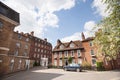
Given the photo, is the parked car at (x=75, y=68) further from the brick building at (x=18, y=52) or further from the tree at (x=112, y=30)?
the tree at (x=112, y=30)

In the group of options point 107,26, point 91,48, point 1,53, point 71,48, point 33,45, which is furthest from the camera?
point 33,45

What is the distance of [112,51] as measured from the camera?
12.0m

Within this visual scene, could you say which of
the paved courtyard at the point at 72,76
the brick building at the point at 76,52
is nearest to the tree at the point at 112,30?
the paved courtyard at the point at 72,76

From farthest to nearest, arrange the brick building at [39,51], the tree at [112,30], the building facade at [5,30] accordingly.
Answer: the brick building at [39,51], the building facade at [5,30], the tree at [112,30]

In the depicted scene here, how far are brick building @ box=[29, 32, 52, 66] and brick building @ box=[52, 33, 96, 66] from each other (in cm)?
1118

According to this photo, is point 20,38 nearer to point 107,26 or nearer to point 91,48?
point 91,48

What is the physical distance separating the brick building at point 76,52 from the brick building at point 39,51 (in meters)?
11.2

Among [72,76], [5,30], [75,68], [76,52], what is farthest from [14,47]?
[72,76]

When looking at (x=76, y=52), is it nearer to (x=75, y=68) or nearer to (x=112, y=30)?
(x=75, y=68)

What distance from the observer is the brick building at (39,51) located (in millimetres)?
52969

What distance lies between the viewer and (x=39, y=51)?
57625mm

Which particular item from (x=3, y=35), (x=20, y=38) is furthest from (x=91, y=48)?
(x=3, y=35)

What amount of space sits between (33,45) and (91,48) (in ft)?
96.3

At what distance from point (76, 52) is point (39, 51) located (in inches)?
974
